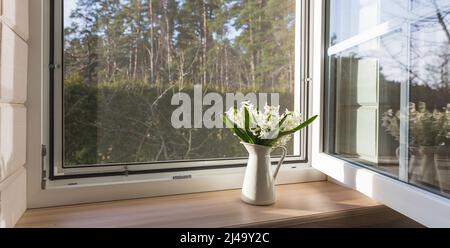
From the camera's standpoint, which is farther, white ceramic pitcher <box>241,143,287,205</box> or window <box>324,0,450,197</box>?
white ceramic pitcher <box>241,143,287,205</box>

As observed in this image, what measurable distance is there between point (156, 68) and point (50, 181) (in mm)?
582

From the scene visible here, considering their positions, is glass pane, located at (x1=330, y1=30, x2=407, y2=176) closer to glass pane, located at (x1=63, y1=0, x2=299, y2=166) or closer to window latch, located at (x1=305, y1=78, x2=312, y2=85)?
window latch, located at (x1=305, y1=78, x2=312, y2=85)

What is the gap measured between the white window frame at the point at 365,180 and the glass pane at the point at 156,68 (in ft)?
0.54

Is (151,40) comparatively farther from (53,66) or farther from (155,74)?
(53,66)

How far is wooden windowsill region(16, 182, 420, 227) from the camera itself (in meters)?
0.89

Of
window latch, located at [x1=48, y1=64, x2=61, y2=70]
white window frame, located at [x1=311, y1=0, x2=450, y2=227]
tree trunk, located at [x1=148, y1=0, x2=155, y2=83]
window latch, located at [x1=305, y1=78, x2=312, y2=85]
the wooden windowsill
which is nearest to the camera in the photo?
white window frame, located at [x1=311, y1=0, x2=450, y2=227]

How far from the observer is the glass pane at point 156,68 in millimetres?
1061

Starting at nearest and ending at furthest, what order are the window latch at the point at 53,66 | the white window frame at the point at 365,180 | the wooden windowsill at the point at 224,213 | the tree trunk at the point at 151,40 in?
the white window frame at the point at 365,180 → the wooden windowsill at the point at 224,213 → the window latch at the point at 53,66 → the tree trunk at the point at 151,40

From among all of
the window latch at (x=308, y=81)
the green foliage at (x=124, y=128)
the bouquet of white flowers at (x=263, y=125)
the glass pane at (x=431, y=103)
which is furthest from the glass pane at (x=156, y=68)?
the glass pane at (x=431, y=103)

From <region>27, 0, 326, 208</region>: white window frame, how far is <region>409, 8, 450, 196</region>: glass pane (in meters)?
0.69

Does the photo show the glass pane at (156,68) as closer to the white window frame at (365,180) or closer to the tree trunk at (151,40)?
the tree trunk at (151,40)

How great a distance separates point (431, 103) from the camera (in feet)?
2.66

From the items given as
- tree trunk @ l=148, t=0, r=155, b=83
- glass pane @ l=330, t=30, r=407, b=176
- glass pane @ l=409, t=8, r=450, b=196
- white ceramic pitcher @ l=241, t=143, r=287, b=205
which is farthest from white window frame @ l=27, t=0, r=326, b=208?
glass pane @ l=409, t=8, r=450, b=196
